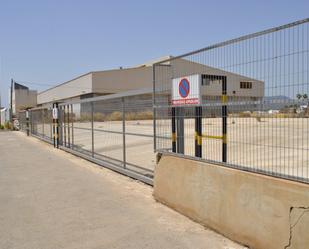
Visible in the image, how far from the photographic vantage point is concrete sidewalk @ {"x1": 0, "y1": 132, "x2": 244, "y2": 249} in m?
5.05

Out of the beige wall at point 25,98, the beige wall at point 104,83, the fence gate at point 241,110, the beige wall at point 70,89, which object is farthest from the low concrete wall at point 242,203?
the beige wall at point 25,98

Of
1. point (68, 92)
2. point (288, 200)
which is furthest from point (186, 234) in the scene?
point (68, 92)

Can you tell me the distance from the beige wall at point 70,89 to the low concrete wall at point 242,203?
5511cm

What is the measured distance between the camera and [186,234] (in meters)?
5.25

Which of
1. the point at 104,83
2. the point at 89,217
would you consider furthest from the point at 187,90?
the point at 104,83

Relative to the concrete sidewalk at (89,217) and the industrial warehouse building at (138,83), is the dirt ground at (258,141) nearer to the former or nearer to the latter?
the industrial warehouse building at (138,83)

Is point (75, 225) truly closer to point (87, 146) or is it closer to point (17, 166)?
point (17, 166)

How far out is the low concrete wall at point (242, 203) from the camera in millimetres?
4000

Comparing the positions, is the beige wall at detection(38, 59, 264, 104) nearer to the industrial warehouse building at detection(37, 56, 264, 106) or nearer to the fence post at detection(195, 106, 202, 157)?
the industrial warehouse building at detection(37, 56, 264, 106)

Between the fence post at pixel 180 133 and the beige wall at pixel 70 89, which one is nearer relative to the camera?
the fence post at pixel 180 133

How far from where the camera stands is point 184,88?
6.23 m

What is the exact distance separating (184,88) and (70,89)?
67154 mm

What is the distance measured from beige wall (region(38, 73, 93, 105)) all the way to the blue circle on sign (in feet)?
179

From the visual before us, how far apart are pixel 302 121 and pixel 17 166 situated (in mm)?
10450
